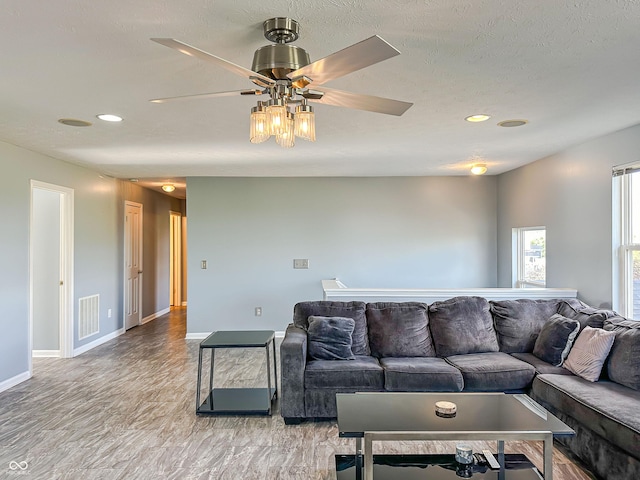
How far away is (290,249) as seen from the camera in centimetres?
662

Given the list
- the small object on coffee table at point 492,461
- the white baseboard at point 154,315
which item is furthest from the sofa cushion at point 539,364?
the white baseboard at point 154,315

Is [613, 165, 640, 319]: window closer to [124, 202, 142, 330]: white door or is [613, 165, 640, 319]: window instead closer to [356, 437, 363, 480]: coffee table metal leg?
[356, 437, 363, 480]: coffee table metal leg

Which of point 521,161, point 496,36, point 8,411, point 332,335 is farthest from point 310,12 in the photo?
point 521,161

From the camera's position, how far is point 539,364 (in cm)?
345

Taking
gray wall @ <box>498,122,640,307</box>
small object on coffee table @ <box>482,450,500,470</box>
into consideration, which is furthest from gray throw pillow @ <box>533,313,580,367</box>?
small object on coffee table @ <box>482,450,500,470</box>

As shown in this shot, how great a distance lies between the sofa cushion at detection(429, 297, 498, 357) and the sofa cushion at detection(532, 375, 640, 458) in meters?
0.64

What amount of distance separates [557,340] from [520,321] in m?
0.46

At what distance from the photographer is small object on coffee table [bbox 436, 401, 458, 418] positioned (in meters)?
2.36

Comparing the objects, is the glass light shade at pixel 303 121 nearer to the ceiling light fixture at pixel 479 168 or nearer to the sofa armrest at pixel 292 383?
the sofa armrest at pixel 292 383

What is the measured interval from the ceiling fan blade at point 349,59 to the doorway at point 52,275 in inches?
188

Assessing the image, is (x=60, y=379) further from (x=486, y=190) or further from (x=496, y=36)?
(x=486, y=190)

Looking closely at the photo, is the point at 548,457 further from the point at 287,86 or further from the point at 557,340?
the point at 287,86

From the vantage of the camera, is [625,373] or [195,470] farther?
[625,373]

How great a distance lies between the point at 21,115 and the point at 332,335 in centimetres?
289
